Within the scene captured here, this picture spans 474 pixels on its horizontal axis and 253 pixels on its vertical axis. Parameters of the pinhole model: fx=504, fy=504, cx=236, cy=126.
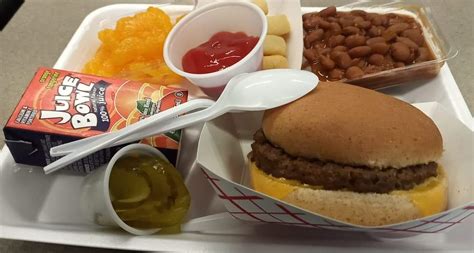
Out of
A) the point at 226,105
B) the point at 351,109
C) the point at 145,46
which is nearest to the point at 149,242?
the point at 226,105

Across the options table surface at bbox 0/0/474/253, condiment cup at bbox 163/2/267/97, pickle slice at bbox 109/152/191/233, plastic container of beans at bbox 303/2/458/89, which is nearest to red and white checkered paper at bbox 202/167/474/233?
pickle slice at bbox 109/152/191/233

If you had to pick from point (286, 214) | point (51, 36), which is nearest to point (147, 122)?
point (286, 214)

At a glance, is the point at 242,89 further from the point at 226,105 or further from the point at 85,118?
the point at 85,118

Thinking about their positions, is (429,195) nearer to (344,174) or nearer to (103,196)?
(344,174)

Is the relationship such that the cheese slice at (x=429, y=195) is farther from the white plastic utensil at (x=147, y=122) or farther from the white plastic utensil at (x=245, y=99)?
the white plastic utensil at (x=147, y=122)

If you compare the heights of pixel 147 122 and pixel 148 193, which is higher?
pixel 147 122

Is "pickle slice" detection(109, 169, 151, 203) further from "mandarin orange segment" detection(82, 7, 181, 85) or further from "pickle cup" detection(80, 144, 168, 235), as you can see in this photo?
"mandarin orange segment" detection(82, 7, 181, 85)
